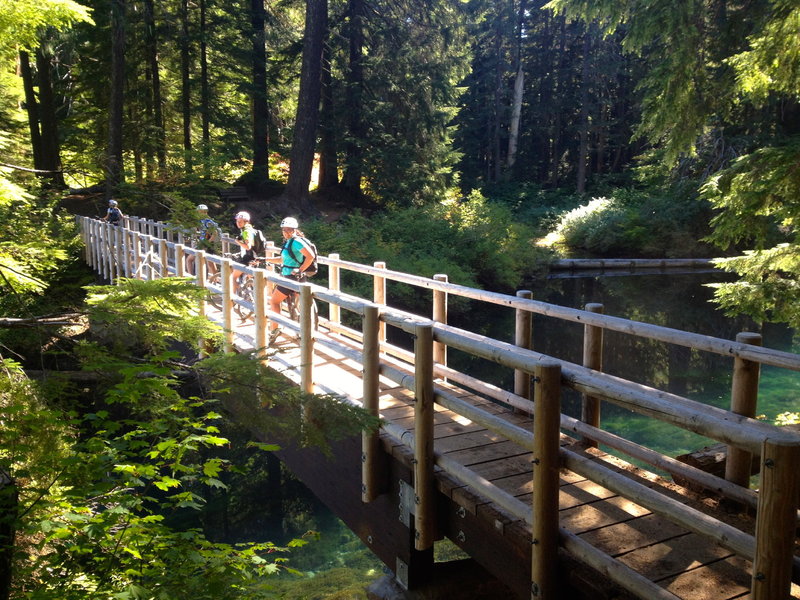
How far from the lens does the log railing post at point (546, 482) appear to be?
3082 mm

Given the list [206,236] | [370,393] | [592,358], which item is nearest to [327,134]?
[206,236]

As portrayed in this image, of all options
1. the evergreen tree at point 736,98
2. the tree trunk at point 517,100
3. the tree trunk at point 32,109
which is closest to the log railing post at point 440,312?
the evergreen tree at point 736,98

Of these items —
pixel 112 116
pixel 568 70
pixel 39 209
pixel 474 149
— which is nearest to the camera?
pixel 39 209

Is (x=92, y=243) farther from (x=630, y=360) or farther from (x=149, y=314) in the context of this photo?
(x=149, y=314)

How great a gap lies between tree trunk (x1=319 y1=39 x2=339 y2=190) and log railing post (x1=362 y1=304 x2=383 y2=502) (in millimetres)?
21643

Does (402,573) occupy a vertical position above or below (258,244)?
below

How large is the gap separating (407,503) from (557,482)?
5.33ft

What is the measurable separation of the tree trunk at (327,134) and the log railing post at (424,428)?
876 inches

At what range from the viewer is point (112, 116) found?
65.3 ft

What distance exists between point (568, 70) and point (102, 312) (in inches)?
1691

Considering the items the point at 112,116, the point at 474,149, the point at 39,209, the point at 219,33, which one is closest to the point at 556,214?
the point at 474,149

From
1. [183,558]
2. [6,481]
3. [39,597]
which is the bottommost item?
[183,558]

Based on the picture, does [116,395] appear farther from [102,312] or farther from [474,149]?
[474,149]

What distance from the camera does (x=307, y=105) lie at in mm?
21594
